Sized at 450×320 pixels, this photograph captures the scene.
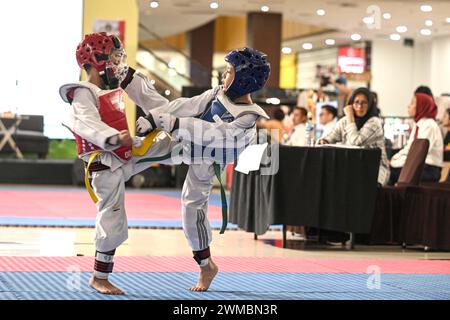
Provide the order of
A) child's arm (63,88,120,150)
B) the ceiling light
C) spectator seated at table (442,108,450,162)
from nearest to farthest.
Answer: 1. child's arm (63,88,120,150)
2. spectator seated at table (442,108,450,162)
3. the ceiling light

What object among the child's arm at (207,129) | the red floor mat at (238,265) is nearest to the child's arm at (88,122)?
the child's arm at (207,129)

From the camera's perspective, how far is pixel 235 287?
17.4ft

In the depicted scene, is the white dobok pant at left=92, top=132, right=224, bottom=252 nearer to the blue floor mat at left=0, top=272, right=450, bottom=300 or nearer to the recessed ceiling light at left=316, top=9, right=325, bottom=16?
the blue floor mat at left=0, top=272, right=450, bottom=300

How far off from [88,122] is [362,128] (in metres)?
4.22

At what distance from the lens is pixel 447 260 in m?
7.48

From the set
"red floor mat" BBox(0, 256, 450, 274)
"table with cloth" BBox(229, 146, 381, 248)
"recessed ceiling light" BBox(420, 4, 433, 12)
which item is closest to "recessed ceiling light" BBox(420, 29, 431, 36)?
"recessed ceiling light" BBox(420, 4, 433, 12)

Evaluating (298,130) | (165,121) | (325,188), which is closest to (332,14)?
(298,130)

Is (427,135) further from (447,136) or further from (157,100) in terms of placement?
(157,100)

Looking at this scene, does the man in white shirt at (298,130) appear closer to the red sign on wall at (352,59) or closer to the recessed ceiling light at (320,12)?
the recessed ceiling light at (320,12)

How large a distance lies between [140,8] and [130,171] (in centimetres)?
1783

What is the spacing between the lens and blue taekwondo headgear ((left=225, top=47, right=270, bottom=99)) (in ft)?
16.2

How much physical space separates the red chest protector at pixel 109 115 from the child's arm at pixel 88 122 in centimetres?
5

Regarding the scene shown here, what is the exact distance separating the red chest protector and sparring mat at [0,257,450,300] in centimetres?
70
